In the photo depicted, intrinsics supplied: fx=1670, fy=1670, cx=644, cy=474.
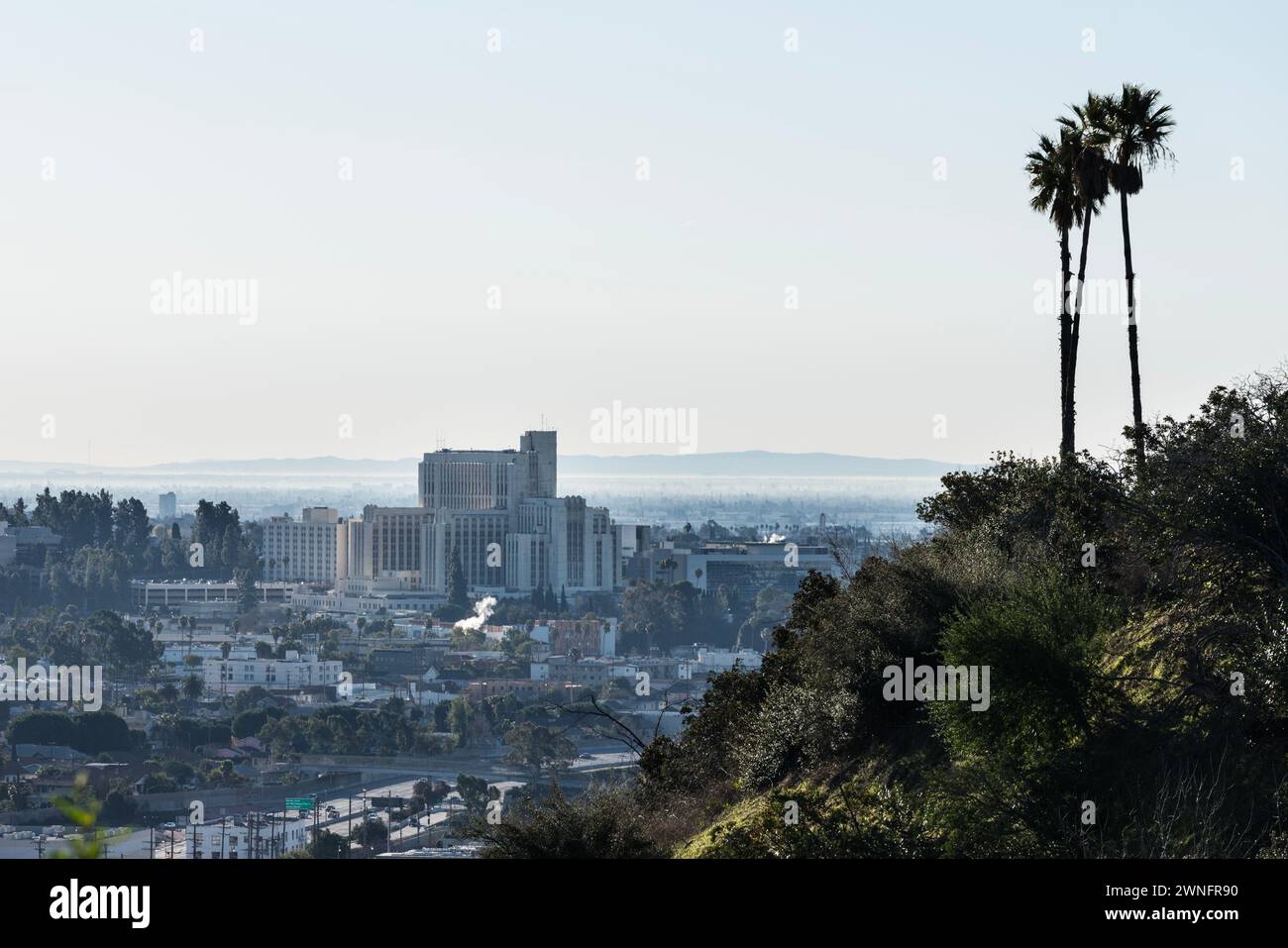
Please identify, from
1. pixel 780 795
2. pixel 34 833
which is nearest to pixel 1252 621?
pixel 780 795

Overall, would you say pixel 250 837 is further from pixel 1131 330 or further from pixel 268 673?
pixel 268 673

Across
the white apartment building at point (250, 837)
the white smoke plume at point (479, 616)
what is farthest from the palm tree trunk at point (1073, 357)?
the white smoke plume at point (479, 616)

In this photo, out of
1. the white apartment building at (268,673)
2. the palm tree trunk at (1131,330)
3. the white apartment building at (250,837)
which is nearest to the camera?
the palm tree trunk at (1131,330)

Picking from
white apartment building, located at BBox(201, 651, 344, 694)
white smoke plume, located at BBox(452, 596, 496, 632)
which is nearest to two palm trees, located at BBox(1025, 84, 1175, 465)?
white apartment building, located at BBox(201, 651, 344, 694)

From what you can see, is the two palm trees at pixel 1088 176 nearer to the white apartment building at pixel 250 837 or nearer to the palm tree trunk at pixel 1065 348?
the palm tree trunk at pixel 1065 348

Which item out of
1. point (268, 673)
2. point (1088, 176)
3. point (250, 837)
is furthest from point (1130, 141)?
point (268, 673)
